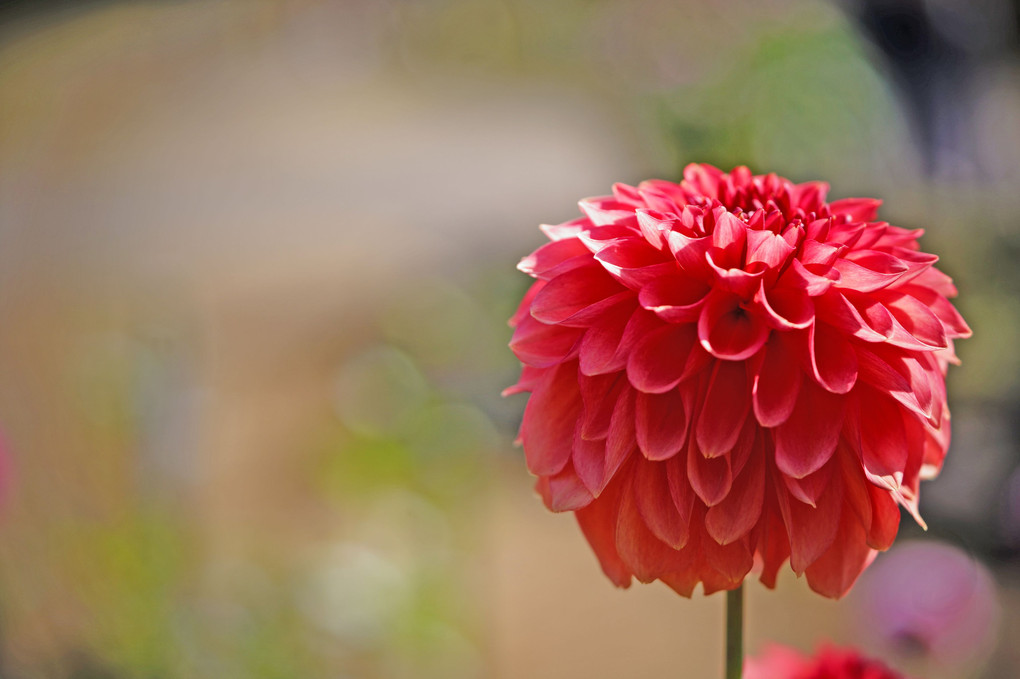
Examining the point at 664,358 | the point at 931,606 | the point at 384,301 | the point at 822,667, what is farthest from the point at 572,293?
the point at 384,301

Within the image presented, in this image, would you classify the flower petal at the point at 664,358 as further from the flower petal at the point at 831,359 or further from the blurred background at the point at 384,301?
the blurred background at the point at 384,301

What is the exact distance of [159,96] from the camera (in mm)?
1739

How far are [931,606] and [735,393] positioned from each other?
86 centimetres

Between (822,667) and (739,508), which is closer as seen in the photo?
(739,508)

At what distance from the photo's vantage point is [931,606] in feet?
2.93

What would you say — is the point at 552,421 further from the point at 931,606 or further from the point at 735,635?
the point at 931,606

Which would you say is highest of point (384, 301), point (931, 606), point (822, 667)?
point (384, 301)

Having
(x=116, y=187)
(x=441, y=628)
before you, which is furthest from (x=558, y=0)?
(x=441, y=628)

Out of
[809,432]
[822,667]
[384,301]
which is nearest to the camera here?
[809,432]

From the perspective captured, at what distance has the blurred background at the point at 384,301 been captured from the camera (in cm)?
95

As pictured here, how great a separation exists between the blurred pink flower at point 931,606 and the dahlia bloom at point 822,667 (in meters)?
0.60

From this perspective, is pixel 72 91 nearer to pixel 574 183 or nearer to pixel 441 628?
pixel 574 183

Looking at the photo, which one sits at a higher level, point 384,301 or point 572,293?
point 384,301

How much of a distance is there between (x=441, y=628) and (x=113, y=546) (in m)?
0.48
